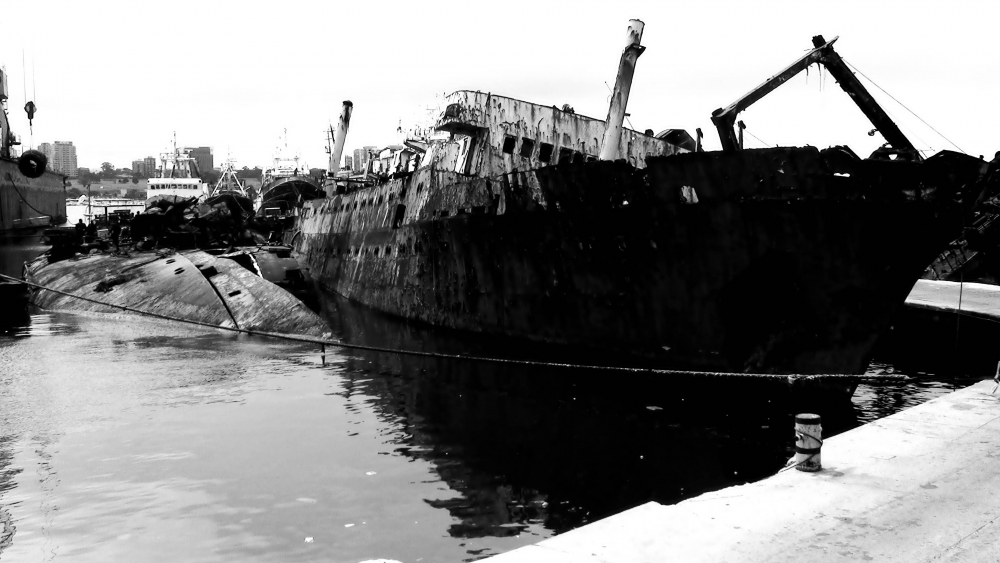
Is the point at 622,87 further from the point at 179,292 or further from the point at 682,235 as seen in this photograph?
the point at 179,292

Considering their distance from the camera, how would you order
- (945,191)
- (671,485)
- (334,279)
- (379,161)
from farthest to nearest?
(379,161) < (334,279) < (945,191) < (671,485)

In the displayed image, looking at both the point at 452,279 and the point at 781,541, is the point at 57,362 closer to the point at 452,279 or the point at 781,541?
the point at 452,279

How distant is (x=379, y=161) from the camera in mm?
39562

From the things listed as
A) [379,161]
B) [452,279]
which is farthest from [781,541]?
[379,161]

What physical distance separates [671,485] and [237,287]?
1951 cm

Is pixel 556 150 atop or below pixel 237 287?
atop

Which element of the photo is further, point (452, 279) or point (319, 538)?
point (452, 279)

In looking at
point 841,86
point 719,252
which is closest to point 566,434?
point 719,252

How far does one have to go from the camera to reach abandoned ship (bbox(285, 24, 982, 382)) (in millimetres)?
12055

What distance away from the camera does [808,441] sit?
21.5 feet

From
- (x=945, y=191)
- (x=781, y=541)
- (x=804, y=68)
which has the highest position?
(x=804, y=68)

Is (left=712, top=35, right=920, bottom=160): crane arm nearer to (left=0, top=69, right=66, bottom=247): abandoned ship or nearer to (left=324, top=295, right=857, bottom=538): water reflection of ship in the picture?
(left=324, top=295, right=857, bottom=538): water reflection of ship

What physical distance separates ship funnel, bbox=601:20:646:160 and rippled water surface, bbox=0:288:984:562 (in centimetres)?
481

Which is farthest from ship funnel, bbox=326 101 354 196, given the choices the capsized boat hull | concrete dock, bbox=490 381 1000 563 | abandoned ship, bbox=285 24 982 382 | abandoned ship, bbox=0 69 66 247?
concrete dock, bbox=490 381 1000 563
